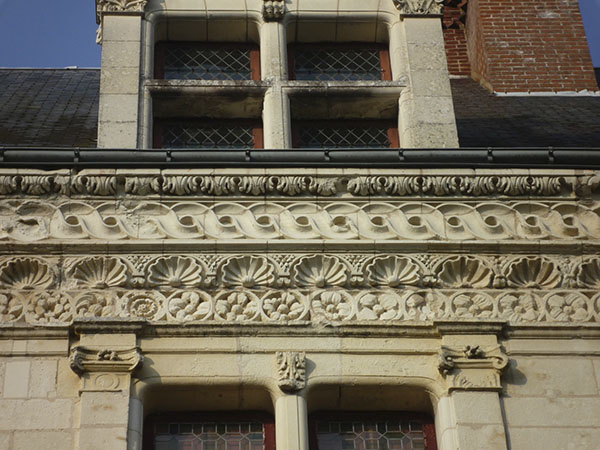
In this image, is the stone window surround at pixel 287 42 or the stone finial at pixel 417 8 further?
the stone finial at pixel 417 8

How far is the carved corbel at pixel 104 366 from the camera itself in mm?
8875

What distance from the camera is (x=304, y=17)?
11625mm

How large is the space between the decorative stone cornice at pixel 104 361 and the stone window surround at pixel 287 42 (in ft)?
6.77

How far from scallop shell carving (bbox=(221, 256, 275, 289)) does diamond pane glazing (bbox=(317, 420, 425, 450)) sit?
110 centimetres

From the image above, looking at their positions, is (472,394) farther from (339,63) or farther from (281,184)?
(339,63)

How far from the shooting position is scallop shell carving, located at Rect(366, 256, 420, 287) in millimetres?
9578

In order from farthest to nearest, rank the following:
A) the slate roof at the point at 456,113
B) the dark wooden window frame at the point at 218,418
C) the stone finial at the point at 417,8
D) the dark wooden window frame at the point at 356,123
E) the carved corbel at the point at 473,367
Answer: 1. the stone finial at the point at 417,8
2. the slate roof at the point at 456,113
3. the dark wooden window frame at the point at 356,123
4. the dark wooden window frame at the point at 218,418
5. the carved corbel at the point at 473,367

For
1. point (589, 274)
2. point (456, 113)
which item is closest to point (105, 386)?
point (589, 274)

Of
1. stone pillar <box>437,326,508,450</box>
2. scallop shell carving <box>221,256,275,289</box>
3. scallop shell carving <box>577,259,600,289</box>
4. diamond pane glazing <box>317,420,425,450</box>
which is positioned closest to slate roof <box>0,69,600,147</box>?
scallop shell carving <box>577,259,600,289</box>

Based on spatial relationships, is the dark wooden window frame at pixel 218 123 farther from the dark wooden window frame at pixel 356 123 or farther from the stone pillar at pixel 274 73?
the dark wooden window frame at pixel 356 123

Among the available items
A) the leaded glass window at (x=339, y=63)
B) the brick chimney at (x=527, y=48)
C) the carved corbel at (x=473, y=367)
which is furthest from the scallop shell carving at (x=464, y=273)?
the brick chimney at (x=527, y=48)

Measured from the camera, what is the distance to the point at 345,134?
1125cm

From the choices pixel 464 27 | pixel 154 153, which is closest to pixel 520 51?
pixel 464 27

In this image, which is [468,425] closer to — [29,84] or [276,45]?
[276,45]
